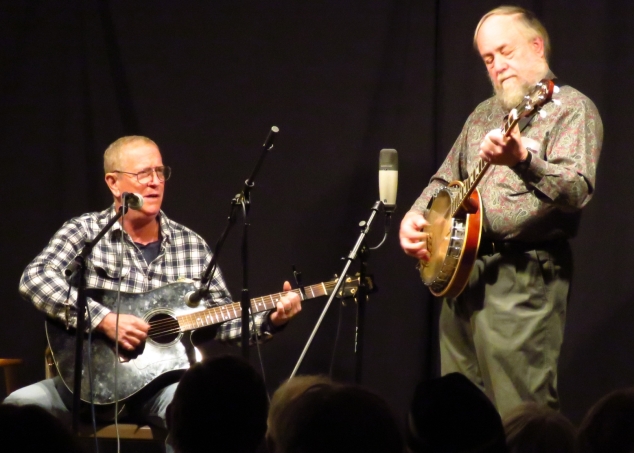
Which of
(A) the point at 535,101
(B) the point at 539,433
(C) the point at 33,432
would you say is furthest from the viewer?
(A) the point at 535,101

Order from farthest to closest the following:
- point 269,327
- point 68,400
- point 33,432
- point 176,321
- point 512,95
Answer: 1. point 269,327
2. point 176,321
3. point 68,400
4. point 512,95
5. point 33,432

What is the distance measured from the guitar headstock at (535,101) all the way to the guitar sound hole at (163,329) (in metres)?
1.81

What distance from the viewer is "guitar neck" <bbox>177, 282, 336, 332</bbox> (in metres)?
4.05

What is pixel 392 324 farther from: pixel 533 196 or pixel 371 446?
pixel 371 446

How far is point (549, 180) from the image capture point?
3.05 meters

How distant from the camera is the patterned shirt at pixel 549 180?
3072mm

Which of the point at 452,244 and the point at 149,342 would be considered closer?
the point at 452,244

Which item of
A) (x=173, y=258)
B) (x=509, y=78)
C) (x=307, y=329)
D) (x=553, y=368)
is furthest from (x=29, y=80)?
(x=553, y=368)

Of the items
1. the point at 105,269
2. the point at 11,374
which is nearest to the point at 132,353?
the point at 105,269

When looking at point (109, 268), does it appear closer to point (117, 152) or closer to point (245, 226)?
point (117, 152)

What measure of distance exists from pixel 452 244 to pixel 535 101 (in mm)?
640

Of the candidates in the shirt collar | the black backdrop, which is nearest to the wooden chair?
the black backdrop

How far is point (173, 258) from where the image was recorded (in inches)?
171

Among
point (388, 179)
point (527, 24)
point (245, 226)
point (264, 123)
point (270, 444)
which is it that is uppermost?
point (527, 24)
